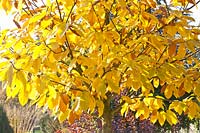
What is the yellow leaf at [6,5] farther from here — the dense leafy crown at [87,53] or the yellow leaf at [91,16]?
the yellow leaf at [91,16]

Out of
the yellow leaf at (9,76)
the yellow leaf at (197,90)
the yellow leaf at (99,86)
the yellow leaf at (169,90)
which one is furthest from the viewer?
the yellow leaf at (169,90)

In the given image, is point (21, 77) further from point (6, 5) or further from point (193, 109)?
point (193, 109)

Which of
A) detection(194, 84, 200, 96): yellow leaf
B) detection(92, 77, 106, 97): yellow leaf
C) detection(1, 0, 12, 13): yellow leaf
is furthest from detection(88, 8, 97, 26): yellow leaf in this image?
detection(194, 84, 200, 96): yellow leaf

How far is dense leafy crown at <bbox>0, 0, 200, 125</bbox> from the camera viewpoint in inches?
45.2

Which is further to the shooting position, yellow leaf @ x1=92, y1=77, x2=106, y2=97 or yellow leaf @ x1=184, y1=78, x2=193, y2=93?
yellow leaf @ x1=184, y1=78, x2=193, y2=93

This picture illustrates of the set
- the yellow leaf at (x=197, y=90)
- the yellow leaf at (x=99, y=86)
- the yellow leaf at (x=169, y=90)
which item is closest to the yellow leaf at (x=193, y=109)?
the yellow leaf at (x=169, y=90)

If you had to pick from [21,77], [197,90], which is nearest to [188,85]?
[197,90]

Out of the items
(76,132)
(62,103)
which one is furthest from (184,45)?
Answer: (76,132)

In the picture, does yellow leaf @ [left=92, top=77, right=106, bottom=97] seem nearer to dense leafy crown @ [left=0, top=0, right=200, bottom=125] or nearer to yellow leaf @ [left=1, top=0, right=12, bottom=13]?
dense leafy crown @ [left=0, top=0, right=200, bottom=125]

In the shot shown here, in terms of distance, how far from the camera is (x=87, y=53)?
52.8 inches

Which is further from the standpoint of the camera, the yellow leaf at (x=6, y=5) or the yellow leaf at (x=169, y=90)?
the yellow leaf at (x=169, y=90)

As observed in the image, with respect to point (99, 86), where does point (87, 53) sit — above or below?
above

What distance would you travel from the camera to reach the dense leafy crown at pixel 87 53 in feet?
3.77

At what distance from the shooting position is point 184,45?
1.21 m
